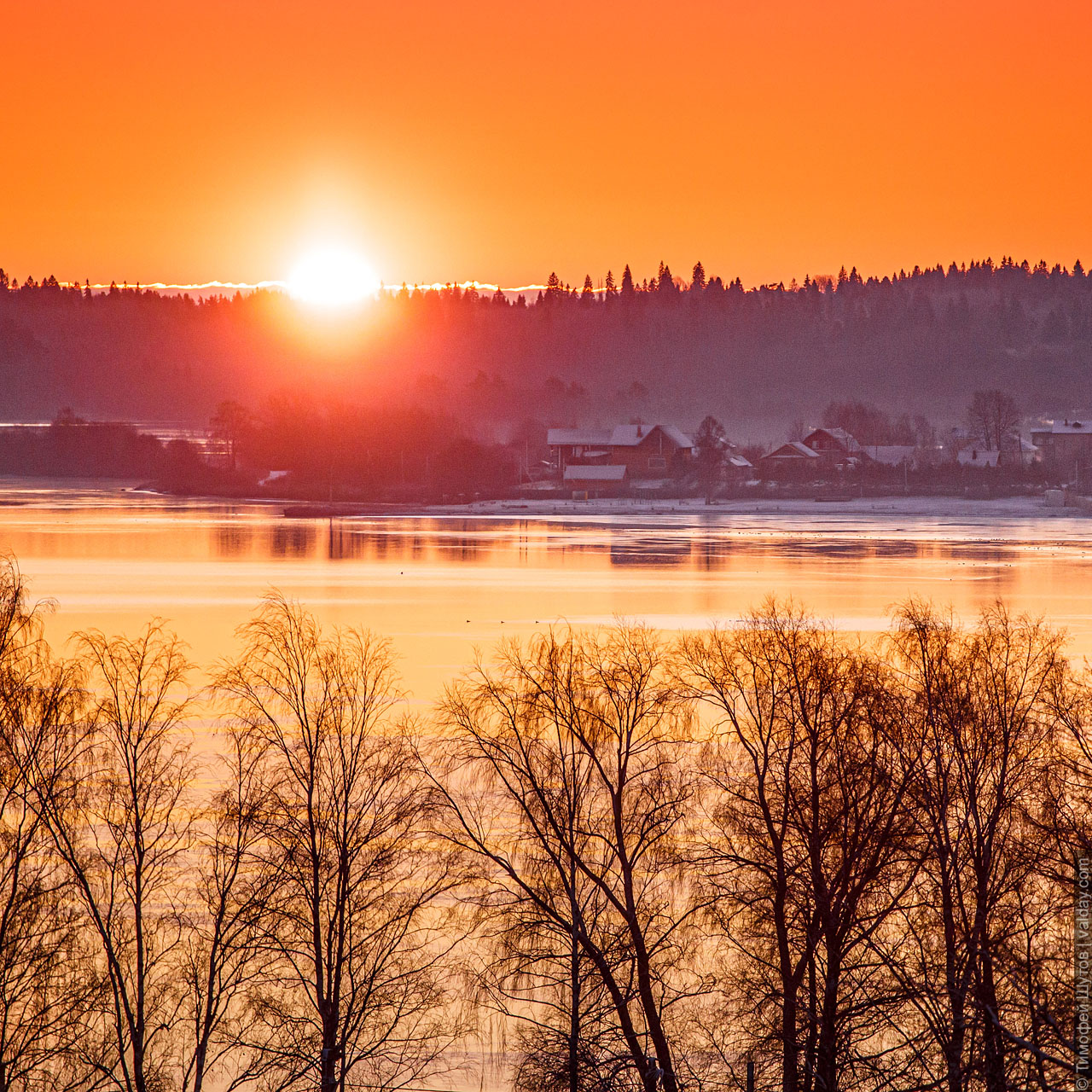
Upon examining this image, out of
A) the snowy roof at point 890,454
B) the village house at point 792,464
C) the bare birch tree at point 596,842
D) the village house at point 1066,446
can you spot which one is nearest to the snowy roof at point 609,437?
the village house at point 792,464

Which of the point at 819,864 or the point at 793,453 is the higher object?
the point at 793,453

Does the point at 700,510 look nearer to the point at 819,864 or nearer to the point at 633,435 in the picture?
the point at 633,435

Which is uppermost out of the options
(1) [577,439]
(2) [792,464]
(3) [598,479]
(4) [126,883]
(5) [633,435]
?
(5) [633,435]

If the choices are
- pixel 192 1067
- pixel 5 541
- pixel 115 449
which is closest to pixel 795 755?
pixel 192 1067

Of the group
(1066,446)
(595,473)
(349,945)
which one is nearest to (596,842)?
(349,945)

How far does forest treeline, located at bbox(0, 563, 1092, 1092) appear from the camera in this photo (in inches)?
597

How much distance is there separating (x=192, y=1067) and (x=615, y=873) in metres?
6.38

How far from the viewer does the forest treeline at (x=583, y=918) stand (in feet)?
49.8

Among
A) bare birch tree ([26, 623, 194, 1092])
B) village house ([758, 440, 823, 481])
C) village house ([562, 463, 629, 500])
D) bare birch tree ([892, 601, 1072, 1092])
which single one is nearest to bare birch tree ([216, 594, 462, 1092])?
bare birch tree ([26, 623, 194, 1092])

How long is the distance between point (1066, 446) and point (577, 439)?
53.8m

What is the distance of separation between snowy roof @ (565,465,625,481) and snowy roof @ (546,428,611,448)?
4103mm

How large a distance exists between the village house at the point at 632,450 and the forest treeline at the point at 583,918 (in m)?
113

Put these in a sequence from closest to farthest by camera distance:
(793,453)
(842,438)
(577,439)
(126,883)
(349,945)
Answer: (126,883) → (349,945) → (793,453) → (577,439) → (842,438)

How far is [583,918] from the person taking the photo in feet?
54.7
